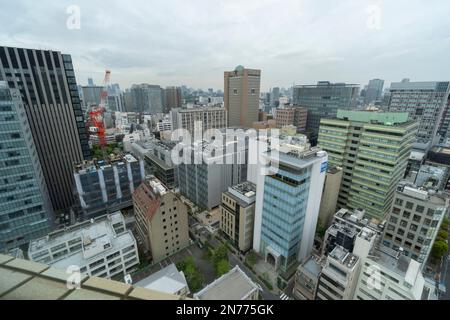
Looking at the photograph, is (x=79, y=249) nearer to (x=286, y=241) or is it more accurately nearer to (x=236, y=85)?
(x=286, y=241)

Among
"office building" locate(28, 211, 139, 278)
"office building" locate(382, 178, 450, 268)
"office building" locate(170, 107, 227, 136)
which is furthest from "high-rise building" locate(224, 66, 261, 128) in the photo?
"office building" locate(28, 211, 139, 278)

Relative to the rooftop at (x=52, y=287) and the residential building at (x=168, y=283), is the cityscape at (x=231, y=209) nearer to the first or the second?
the residential building at (x=168, y=283)

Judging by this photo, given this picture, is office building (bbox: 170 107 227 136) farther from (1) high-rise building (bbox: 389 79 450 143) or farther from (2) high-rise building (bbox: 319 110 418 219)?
(1) high-rise building (bbox: 389 79 450 143)

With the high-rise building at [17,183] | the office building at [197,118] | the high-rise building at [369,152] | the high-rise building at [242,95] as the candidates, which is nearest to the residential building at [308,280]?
the high-rise building at [369,152]

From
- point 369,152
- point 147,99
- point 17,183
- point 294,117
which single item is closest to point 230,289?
point 369,152

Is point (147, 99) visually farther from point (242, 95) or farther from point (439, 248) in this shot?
point (439, 248)
